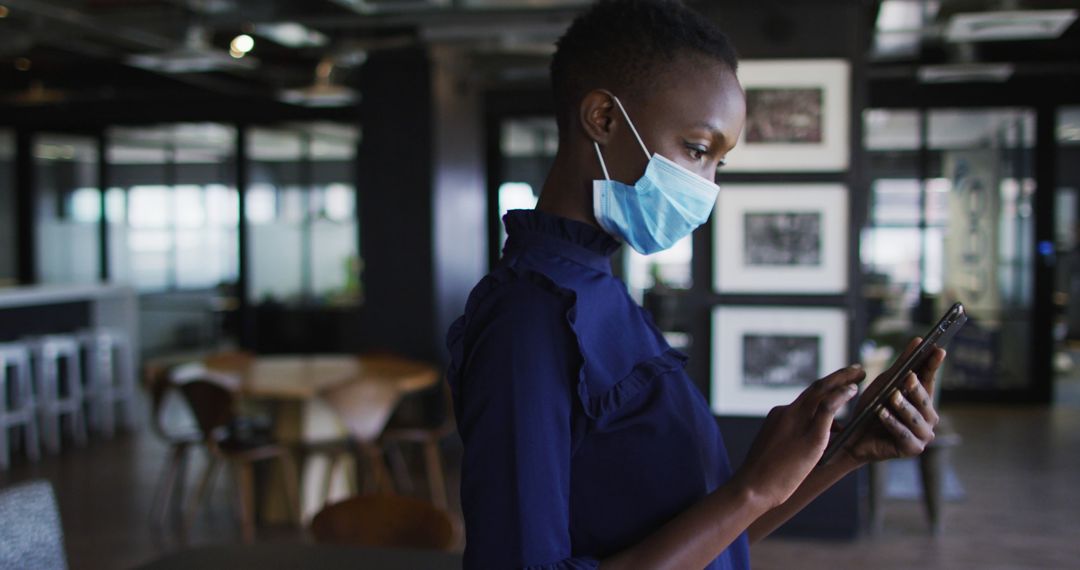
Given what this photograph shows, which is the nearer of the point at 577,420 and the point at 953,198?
the point at 577,420

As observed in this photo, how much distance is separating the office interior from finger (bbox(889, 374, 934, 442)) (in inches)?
42.2

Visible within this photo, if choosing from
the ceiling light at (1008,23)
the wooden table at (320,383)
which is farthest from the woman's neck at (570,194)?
the ceiling light at (1008,23)

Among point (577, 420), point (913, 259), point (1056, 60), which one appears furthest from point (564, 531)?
point (913, 259)

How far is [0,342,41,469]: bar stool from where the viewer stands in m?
6.72

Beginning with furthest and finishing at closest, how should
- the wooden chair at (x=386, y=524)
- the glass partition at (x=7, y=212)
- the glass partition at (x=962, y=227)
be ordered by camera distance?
the glass partition at (x=7, y=212)
the glass partition at (x=962, y=227)
the wooden chair at (x=386, y=524)

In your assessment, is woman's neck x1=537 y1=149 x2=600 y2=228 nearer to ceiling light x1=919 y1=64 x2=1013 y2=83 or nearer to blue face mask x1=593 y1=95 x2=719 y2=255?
blue face mask x1=593 y1=95 x2=719 y2=255

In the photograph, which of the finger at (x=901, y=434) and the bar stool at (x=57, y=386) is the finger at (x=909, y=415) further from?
the bar stool at (x=57, y=386)

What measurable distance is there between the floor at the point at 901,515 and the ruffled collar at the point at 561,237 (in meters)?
3.79

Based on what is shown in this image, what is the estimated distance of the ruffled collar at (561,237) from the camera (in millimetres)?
1004

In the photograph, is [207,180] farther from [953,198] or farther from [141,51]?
[953,198]

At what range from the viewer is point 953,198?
351 inches

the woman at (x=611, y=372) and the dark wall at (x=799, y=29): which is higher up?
the dark wall at (x=799, y=29)

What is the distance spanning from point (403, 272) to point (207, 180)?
450cm

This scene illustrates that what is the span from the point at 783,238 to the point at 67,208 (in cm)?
870
